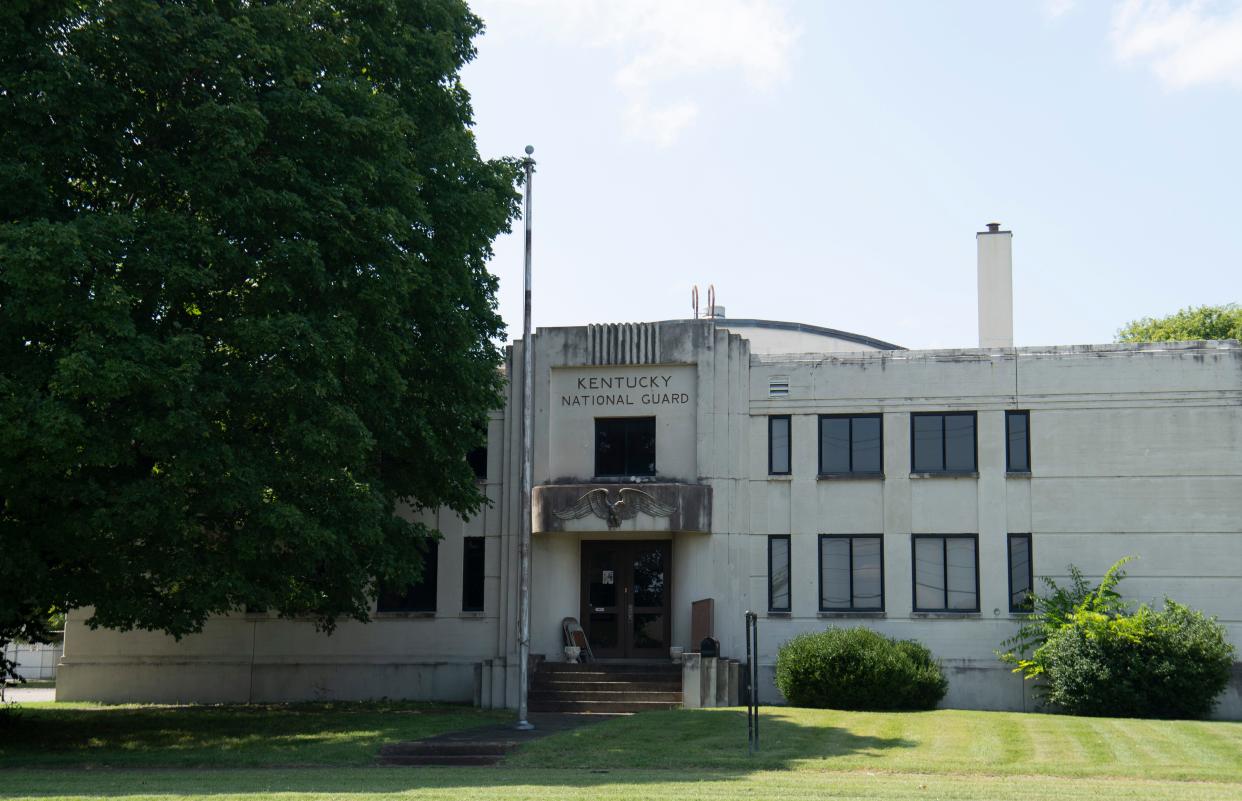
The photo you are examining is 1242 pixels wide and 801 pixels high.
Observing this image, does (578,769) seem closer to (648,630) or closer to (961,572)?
(648,630)

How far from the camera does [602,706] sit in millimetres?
27234

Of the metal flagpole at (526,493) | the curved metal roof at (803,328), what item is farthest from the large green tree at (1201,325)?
the metal flagpole at (526,493)

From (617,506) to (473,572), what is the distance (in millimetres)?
4352

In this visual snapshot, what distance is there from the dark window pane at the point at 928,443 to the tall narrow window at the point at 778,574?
346 centimetres

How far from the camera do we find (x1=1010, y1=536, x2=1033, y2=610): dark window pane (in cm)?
2875

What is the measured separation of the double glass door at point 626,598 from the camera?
30.3 metres

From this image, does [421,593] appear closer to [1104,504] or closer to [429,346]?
[429,346]

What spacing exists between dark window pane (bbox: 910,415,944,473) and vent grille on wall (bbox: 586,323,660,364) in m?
6.10

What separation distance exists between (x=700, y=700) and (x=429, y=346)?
9.05m

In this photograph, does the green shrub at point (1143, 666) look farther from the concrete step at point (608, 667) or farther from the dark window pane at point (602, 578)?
the dark window pane at point (602, 578)

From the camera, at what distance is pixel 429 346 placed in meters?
25.8

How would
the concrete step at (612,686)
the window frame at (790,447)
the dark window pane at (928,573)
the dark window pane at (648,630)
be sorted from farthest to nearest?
1. the dark window pane at (648,630)
2. the window frame at (790,447)
3. the dark window pane at (928,573)
4. the concrete step at (612,686)

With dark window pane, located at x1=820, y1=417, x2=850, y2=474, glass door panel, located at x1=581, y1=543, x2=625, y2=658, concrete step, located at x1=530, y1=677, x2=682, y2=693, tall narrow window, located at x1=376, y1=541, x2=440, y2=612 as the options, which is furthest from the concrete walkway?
dark window pane, located at x1=820, y1=417, x2=850, y2=474

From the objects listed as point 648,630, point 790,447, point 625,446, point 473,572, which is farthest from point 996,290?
point 473,572
